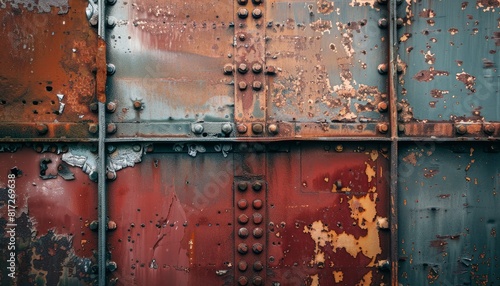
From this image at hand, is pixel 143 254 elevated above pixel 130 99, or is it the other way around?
pixel 130 99

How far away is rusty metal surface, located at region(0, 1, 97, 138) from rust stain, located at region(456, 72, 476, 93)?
10.2ft

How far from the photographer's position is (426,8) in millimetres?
3758

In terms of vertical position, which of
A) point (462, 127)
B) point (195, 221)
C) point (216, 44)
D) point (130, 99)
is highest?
point (216, 44)

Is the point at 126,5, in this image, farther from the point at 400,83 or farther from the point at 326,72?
the point at 400,83

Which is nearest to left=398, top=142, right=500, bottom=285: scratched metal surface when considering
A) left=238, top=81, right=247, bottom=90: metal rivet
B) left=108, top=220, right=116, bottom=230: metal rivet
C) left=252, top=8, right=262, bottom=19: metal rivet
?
left=238, top=81, right=247, bottom=90: metal rivet

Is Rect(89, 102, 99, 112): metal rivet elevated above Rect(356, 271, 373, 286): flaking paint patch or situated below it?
above

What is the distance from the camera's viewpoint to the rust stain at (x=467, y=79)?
3740 mm

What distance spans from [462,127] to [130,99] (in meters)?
2.81

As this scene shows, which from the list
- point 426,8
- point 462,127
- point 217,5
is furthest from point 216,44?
point 462,127

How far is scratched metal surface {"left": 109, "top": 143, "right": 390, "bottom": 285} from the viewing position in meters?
3.71

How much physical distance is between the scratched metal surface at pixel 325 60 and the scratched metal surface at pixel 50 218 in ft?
5.86

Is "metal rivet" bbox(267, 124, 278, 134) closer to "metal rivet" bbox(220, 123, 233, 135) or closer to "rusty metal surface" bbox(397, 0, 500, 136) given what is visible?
"metal rivet" bbox(220, 123, 233, 135)

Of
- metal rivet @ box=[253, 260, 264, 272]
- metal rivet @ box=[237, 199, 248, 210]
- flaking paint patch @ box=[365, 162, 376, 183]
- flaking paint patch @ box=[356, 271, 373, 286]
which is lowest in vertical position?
flaking paint patch @ box=[356, 271, 373, 286]

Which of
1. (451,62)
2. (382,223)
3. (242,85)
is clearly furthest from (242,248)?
(451,62)
